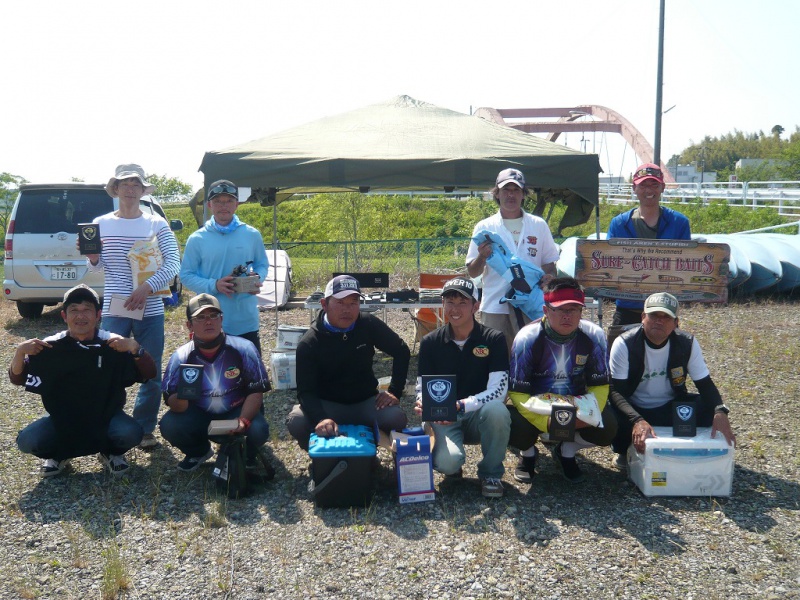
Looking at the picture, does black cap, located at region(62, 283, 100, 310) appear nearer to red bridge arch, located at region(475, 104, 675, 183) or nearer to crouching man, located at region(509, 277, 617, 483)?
crouching man, located at region(509, 277, 617, 483)

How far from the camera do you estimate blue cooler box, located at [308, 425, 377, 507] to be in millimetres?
4266

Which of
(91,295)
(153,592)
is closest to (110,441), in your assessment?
(91,295)

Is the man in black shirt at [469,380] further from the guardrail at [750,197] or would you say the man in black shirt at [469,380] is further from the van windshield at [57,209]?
the guardrail at [750,197]

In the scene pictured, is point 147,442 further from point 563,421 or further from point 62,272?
point 62,272

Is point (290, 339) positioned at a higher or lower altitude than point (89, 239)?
lower

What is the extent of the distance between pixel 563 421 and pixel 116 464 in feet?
9.27

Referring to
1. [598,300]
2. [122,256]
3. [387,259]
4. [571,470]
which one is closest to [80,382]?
[122,256]

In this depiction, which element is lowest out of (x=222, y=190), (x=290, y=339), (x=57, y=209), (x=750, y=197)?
(x=290, y=339)

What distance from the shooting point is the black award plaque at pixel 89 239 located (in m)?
4.98

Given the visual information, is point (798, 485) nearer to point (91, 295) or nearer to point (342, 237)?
point (91, 295)

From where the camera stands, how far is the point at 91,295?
15.2 ft

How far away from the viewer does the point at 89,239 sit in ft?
16.4

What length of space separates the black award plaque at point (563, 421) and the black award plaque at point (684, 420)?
64cm

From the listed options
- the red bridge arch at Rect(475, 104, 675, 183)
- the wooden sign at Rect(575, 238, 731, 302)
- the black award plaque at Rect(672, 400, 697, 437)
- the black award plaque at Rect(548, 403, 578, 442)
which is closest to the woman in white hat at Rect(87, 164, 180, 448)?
the black award plaque at Rect(548, 403, 578, 442)
